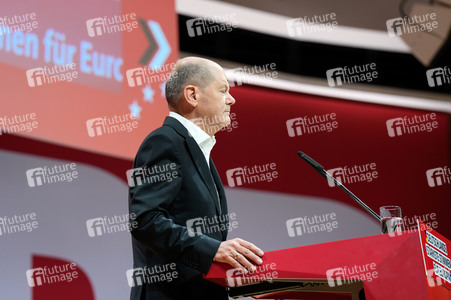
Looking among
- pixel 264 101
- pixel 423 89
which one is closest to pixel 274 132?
pixel 264 101

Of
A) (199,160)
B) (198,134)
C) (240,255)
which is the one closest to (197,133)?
(198,134)

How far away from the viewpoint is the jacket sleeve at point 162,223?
1569mm

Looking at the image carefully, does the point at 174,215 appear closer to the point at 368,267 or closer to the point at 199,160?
the point at 199,160

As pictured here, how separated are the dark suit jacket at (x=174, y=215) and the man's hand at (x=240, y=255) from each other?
0.03m

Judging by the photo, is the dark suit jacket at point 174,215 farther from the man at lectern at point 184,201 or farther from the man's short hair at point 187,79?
the man's short hair at point 187,79

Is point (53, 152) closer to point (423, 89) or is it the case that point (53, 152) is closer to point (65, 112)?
point (65, 112)

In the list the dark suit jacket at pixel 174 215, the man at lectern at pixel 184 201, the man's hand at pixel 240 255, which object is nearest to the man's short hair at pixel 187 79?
the man at lectern at pixel 184 201

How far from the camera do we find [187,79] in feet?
6.48

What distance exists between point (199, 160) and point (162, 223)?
11.7 inches

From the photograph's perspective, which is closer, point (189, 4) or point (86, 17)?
point (86, 17)

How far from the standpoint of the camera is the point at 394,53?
4.59 metres

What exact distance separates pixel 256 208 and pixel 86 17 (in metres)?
1.58

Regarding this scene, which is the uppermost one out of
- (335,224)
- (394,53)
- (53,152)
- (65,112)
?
(394,53)

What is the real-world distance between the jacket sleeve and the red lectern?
0.14m
